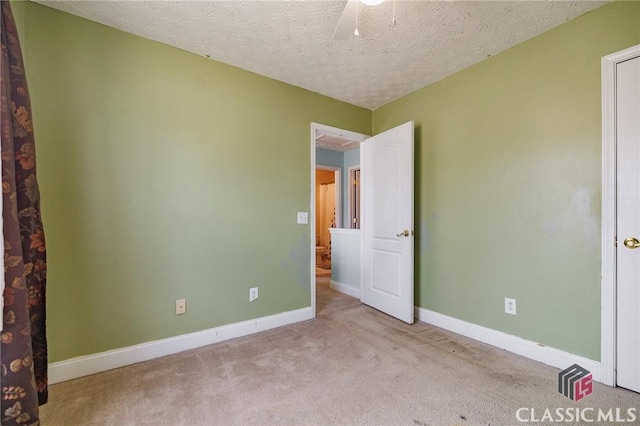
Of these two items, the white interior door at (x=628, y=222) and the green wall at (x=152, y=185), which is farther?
the green wall at (x=152, y=185)

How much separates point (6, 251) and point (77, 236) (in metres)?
0.87

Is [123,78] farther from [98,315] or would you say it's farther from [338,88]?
[338,88]

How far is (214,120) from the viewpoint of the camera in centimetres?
241

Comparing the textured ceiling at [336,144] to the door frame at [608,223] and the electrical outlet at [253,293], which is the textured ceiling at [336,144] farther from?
the door frame at [608,223]

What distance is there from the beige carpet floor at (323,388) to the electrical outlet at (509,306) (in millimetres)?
328

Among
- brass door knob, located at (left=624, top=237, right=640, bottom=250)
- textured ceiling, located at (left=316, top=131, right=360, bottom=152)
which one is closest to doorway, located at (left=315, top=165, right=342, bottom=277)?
textured ceiling, located at (left=316, top=131, right=360, bottom=152)

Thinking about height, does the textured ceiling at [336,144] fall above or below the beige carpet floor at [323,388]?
above

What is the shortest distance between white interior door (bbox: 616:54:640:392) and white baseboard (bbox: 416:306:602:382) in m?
0.18

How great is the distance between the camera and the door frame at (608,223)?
1748 millimetres

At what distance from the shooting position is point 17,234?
114 cm

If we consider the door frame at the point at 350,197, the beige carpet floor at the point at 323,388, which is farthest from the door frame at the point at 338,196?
the beige carpet floor at the point at 323,388

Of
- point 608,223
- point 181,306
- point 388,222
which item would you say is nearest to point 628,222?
point 608,223

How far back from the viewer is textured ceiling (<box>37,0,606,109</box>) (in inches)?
69.9

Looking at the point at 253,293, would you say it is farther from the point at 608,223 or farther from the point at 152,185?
the point at 608,223
